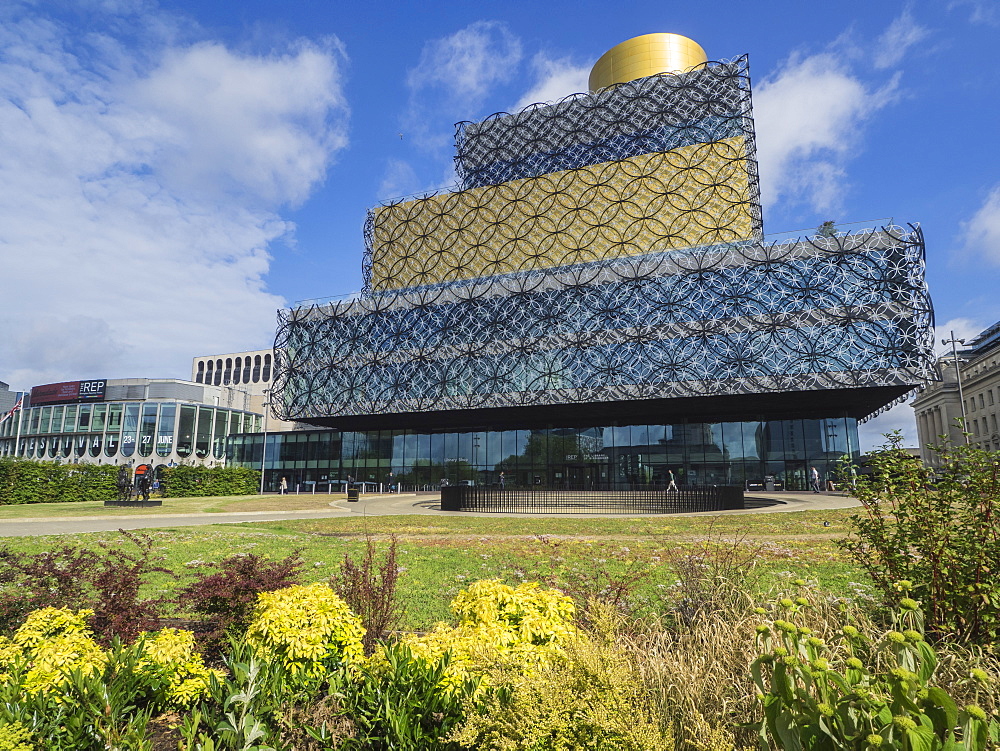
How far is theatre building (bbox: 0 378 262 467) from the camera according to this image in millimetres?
89750

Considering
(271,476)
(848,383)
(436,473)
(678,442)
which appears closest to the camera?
(848,383)

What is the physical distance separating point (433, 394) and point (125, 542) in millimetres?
42411

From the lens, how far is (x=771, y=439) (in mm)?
54125

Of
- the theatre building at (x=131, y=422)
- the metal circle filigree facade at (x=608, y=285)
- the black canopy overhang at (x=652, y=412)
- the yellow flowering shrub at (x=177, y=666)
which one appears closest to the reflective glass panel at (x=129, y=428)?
the theatre building at (x=131, y=422)

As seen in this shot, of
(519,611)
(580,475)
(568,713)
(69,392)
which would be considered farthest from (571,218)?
(69,392)

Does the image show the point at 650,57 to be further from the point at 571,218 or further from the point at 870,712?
the point at 870,712

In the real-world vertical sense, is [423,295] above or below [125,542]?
above

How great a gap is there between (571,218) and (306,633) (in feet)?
202

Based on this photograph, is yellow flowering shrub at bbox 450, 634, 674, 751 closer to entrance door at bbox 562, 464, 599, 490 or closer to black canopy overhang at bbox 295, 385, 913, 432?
black canopy overhang at bbox 295, 385, 913, 432

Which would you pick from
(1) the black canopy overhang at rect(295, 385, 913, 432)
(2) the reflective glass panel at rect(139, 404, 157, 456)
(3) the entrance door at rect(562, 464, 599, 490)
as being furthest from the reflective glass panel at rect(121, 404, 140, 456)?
(3) the entrance door at rect(562, 464, 599, 490)

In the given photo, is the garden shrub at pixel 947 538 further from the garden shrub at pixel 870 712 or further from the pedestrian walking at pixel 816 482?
the pedestrian walking at pixel 816 482

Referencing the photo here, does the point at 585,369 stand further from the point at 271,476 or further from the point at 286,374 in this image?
the point at 271,476

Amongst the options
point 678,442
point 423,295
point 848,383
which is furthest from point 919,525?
point 423,295

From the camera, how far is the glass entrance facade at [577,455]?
53719 mm
